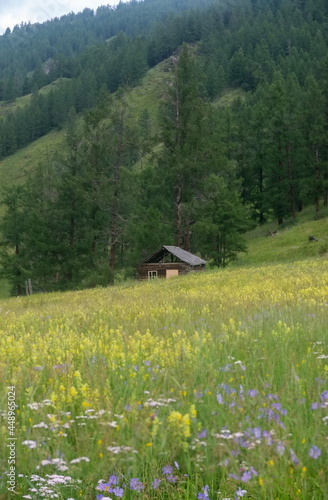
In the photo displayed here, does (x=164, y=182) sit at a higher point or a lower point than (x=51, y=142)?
lower

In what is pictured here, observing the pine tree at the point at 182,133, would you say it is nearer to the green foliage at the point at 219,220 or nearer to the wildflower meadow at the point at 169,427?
the green foliage at the point at 219,220

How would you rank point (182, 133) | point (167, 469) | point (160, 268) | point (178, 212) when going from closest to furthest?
point (167, 469)
point (178, 212)
point (182, 133)
point (160, 268)

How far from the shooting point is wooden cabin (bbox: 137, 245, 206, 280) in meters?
37.3

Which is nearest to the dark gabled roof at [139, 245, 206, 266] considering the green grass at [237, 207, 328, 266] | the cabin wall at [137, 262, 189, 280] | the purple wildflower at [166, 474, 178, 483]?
the cabin wall at [137, 262, 189, 280]

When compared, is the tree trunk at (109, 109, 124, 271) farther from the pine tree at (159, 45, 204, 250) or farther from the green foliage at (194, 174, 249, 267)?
the green foliage at (194, 174, 249, 267)

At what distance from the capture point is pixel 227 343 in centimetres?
522

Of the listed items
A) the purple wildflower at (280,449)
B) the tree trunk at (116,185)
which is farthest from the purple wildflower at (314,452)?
the tree trunk at (116,185)

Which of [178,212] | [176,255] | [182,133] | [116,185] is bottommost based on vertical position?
[176,255]

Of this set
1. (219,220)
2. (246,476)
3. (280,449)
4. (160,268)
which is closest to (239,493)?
(246,476)

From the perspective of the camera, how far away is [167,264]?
39156mm

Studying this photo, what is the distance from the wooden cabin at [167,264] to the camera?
3734 centimetres

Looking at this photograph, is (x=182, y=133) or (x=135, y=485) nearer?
(x=135, y=485)

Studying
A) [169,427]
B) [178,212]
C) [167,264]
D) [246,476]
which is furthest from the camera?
[167,264]

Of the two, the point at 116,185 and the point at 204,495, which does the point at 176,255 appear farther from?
the point at 204,495
